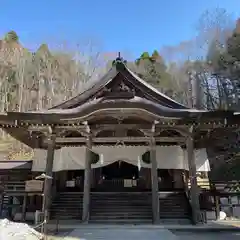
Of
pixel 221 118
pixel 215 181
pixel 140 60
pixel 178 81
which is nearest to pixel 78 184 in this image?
pixel 215 181

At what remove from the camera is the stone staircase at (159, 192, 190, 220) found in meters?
10.8

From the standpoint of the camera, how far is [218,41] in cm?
2670

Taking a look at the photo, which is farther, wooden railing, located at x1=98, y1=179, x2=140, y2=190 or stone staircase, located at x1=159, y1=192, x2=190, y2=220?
wooden railing, located at x1=98, y1=179, x2=140, y2=190

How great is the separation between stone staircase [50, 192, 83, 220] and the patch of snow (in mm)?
4275

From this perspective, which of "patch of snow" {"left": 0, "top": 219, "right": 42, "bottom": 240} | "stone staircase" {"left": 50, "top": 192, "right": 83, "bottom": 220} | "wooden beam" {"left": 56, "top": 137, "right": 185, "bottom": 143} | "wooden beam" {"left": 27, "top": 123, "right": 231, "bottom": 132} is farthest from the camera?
"wooden beam" {"left": 56, "top": 137, "right": 185, "bottom": 143}

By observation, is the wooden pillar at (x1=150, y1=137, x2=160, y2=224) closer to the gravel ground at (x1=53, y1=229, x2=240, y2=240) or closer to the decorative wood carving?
the gravel ground at (x1=53, y1=229, x2=240, y2=240)

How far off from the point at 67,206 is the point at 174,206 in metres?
4.48

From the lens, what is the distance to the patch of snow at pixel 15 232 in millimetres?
6262

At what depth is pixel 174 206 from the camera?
37.3ft

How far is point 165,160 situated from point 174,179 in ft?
5.94

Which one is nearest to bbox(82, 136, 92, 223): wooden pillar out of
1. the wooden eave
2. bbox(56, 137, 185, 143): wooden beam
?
bbox(56, 137, 185, 143): wooden beam

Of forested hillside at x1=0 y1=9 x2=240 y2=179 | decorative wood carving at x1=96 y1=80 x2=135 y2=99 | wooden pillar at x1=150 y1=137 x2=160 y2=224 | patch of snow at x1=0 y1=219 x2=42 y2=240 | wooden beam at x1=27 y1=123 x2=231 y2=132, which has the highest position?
forested hillside at x1=0 y1=9 x2=240 y2=179

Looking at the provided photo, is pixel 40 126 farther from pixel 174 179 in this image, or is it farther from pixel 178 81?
pixel 178 81

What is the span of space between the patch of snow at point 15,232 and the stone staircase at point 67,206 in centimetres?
→ 427
